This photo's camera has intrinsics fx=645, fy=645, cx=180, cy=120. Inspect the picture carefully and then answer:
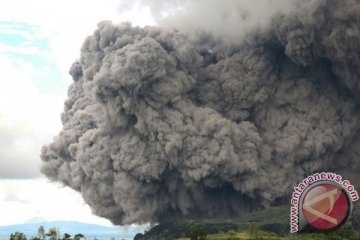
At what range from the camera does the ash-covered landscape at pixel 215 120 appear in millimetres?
72438

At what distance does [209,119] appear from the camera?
73.9m

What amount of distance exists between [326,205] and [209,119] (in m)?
29.5

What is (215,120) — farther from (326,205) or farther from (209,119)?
(326,205)

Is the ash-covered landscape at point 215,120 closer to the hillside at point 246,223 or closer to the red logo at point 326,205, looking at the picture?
the hillside at point 246,223

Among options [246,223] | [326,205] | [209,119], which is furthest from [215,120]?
[326,205]

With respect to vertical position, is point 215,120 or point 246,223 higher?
point 215,120

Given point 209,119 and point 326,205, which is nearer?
point 326,205

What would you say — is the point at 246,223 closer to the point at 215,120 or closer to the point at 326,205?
the point at 215,120

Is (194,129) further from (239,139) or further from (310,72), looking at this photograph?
(310,72)

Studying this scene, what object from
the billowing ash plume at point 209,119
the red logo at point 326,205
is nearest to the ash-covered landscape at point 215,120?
the billowing ash plume at point 209,119

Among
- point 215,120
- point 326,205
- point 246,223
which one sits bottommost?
point 326,205

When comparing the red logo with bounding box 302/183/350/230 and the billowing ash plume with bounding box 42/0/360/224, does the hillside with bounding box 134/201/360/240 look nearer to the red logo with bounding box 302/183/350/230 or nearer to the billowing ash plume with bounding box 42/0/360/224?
the billowing ash plume with bounding box 42/0/360/224

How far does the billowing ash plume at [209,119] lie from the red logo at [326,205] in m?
26.1

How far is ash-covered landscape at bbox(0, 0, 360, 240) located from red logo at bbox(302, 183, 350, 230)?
23849 mm
